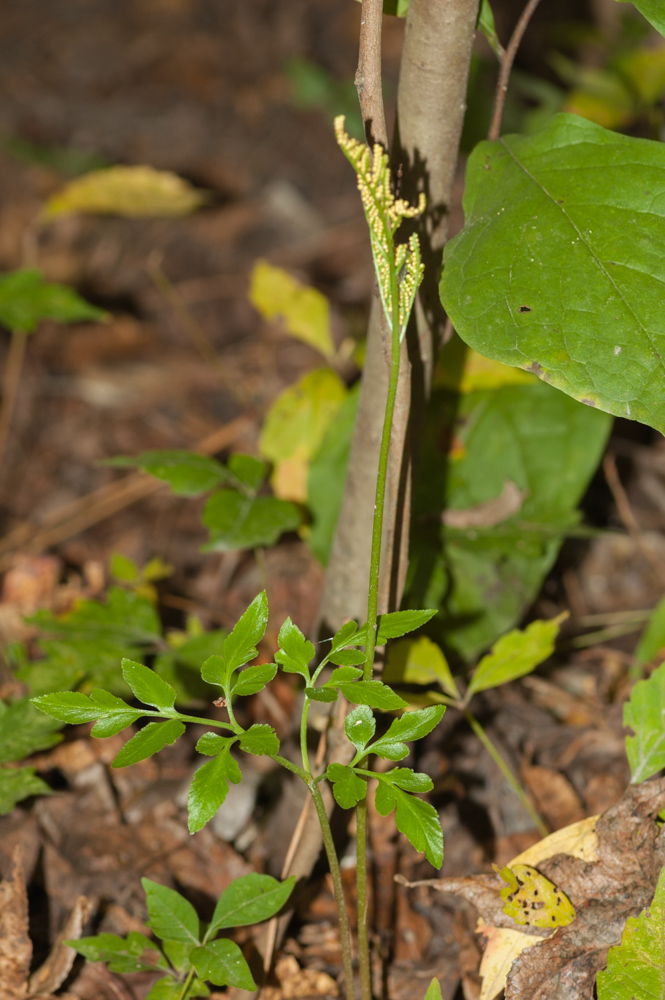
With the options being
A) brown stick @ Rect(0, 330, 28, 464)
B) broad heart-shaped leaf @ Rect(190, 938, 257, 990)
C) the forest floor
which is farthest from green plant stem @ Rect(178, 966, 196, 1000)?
brown stick @ Rect(0, 330, 28, 464)

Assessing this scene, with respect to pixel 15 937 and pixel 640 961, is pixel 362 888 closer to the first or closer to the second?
pixel 640 961

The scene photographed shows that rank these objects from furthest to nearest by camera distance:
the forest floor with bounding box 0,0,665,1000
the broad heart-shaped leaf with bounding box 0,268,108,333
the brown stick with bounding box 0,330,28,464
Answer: the brown stick with bounding box 0,330,28,464 < the broad heart-shaped leaf with bounding box 0,268,108,333 < the forest floor with bounding box 0,0,665,1000

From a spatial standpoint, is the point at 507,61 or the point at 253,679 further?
the point at 507,61

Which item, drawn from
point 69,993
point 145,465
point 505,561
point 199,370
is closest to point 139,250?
point 199,370

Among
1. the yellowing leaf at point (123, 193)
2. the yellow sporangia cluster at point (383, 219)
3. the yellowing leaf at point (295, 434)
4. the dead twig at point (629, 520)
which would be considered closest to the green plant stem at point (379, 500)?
the yellow sporangia cluster at point (383, 219)

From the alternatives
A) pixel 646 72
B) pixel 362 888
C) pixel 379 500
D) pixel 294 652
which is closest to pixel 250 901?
pixel 362 888

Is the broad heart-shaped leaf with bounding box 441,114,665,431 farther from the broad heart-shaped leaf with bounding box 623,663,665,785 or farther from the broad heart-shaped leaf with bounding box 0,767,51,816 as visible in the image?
the broad heart-shaped leaf with bounding box 0,767,51,816

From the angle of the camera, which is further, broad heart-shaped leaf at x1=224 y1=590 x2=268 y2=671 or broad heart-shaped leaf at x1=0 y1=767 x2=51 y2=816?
broad heart-shaped leaf at x1=0 y1=767 x2=51 y2=816

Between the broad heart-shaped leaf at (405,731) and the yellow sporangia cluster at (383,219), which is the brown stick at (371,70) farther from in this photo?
the broad heart-shaped leaf at (405,731)
